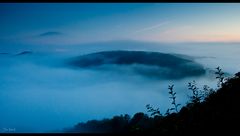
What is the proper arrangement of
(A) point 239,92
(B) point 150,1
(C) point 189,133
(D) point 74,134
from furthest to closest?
(B) point 150,1 < (D) point 74,134 < (A) point 239,92 < (C) point 189,133

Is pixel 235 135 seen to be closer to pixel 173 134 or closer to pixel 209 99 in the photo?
pixel 173 134

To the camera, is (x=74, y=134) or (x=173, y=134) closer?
(x=173, y=134)

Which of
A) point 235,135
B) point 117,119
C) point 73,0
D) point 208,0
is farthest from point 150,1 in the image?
point 235,135

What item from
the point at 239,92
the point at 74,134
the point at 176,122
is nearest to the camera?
the point at 176,122

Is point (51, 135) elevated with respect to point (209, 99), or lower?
lower

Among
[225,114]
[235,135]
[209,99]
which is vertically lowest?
[235,135]

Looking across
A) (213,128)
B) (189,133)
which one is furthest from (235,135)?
(189,133)
